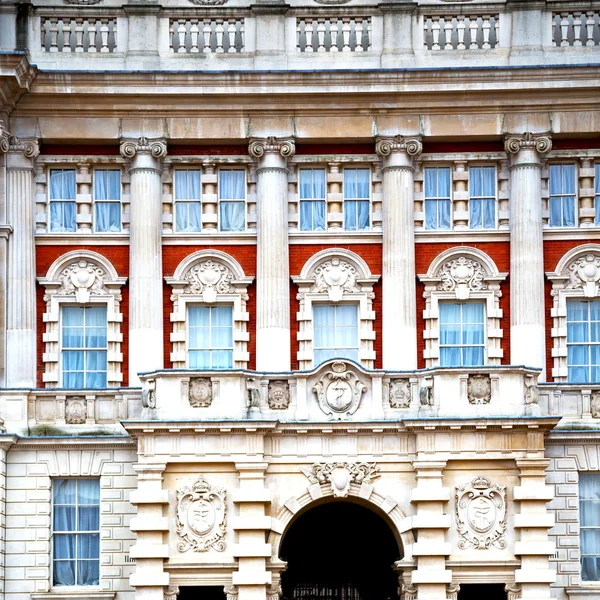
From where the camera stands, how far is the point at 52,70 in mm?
41844

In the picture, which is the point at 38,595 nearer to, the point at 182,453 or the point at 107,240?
the point at 182,453

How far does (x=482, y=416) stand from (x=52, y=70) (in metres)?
12.8

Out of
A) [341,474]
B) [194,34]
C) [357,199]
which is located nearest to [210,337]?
[357,199]

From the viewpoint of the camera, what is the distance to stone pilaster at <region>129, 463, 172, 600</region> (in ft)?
124

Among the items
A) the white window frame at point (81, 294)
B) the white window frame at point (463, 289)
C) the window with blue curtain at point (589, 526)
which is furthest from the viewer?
the white window frame at point (463, 289)

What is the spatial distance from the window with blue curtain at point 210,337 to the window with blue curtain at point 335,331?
202 centimetres

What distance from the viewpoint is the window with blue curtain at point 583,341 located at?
41969 mm

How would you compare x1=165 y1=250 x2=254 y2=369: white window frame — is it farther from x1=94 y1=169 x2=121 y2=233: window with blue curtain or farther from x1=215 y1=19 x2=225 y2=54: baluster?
x1=215 y1=19 x2=225 y2=54: baluster

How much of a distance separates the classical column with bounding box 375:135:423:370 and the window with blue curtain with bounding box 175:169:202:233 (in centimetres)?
436

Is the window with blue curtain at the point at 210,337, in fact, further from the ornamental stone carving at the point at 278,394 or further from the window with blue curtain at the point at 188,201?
the ornamental stone carving at the point at 278,394

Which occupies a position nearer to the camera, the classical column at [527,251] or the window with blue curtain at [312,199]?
the classical column at [527,251]

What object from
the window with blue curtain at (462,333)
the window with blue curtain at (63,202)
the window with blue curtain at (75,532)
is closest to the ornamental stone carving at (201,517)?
the window with blue curtain at (75,532)

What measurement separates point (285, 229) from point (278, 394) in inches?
193

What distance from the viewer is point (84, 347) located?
1657 inches
